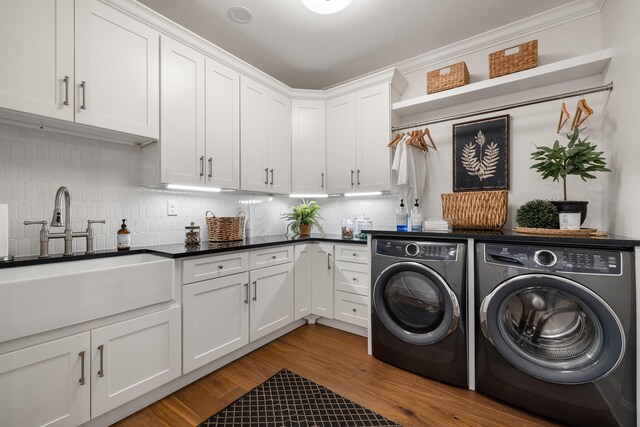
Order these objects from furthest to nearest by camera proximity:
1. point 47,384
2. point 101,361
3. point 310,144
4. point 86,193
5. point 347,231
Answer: point 310,144 < point 347,231 < point 86,193 < point 101,361 < point 47,384

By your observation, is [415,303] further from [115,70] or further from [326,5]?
[115,70]

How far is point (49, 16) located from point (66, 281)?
1420mm

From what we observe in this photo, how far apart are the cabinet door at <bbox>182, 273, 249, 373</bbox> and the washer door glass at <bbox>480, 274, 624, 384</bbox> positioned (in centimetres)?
168

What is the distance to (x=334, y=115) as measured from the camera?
305cm

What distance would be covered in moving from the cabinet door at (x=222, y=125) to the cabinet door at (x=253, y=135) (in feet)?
0.18

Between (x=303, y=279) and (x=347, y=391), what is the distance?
1.13 metres

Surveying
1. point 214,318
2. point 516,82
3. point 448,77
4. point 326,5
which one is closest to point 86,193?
point 214,318

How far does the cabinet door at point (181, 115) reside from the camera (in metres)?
2.01

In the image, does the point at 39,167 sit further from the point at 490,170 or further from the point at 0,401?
the point at 490,170

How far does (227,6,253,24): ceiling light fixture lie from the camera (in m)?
2.10

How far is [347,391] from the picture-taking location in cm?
179

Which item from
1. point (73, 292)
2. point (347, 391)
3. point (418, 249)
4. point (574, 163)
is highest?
point (574, 163)

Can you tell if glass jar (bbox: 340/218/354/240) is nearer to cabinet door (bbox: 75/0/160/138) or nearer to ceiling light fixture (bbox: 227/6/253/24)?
cabinet door (bbox: 75/0/160/138)

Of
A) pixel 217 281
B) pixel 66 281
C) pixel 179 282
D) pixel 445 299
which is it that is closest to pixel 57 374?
pixel 66 281
